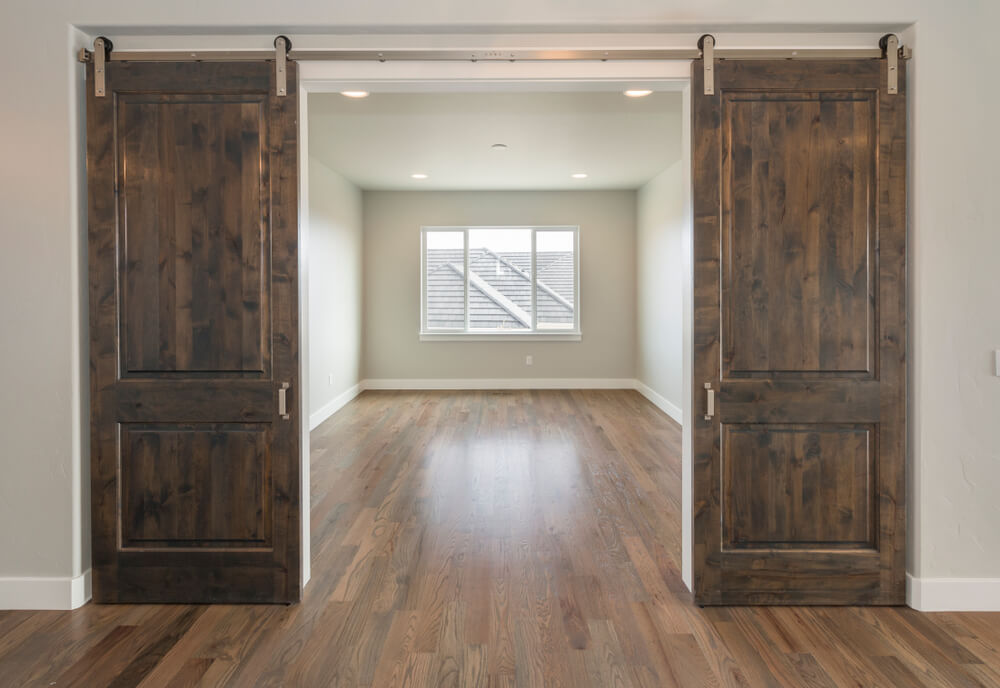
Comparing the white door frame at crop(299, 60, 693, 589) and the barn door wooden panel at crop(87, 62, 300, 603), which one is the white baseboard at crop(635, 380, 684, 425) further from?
the barn door wooden panel at crop(87, 62, 300, 603)

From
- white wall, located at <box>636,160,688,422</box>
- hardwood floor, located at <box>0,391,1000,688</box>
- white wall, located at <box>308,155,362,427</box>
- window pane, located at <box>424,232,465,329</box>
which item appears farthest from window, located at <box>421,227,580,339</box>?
hardwood floor, located at <box>0,391,1000,688</box>

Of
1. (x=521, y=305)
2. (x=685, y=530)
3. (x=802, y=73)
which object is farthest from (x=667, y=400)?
(x=802, y=73)

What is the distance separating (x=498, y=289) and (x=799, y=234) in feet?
20.2

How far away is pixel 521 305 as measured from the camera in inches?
334

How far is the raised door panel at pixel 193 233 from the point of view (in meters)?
2.45

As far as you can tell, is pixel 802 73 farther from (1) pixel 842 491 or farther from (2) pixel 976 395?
(1) pixel 842 491

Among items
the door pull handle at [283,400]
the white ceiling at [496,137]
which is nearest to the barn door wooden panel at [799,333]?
the door pull handle at [283,400]

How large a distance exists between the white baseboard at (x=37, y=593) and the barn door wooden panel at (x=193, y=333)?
0.33 ft

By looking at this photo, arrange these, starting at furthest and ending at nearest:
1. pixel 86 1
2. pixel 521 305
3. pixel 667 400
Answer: pixel 521 305 < pixel 667 400 < pixel 86 1

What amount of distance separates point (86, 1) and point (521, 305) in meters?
6.45

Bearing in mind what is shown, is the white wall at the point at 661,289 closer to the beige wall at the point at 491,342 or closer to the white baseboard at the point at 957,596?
the beige wall at the point at 491,342

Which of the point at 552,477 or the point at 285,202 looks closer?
the point at 285,202

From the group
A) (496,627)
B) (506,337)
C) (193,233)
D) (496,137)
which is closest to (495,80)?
(193,233)

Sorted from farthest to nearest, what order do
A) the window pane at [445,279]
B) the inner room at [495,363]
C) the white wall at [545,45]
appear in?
the window pane at [445,279] → the inner room at [495,363] → the white wall at [545,45]
